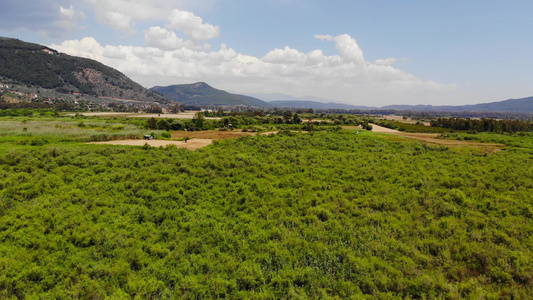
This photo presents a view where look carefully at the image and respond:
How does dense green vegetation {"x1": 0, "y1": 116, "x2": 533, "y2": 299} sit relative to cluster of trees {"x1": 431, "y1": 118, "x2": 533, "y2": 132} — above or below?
below

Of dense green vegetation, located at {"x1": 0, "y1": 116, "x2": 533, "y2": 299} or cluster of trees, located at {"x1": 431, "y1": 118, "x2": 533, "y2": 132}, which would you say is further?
cluster of trees, located at {"x1": 431, "y1": 118, "x2": 533, "y2": 132}

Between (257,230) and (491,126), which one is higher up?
(491,126)

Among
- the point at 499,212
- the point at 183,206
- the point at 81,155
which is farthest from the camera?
the point at 81,155

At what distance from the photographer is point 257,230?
15.5 meters

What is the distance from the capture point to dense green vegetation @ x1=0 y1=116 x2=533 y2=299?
36.2 ft

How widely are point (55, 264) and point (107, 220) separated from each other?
388cm

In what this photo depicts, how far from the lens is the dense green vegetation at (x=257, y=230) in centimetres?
1102

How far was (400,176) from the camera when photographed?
78.5ft

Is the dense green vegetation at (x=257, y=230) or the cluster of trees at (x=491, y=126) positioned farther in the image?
the cluster of trees at (x=491, y=126)

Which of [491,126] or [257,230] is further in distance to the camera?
[491,126]

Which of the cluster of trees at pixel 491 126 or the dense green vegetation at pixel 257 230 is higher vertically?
the cluster of trees at pixel 491 126

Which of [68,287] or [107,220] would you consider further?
[107,220]

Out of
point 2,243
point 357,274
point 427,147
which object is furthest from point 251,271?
point 427,147

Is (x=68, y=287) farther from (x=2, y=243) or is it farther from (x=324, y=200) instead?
(x=324, y=200)
